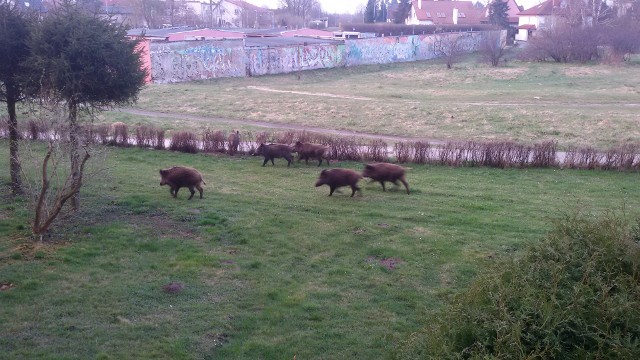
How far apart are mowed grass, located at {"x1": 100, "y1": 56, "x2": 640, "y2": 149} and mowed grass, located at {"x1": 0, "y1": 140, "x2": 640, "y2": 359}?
36.5 ft

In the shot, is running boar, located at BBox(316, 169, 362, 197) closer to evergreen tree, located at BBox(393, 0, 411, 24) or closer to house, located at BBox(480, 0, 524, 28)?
house, located at BBox(480, 0, 524, 28)

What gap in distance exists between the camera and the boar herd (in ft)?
49.2

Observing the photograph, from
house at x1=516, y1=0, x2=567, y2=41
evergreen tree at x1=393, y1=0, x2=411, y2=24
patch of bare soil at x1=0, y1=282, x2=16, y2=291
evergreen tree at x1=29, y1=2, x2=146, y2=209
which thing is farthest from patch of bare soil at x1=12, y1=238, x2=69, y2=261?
evergreen tree at x1=393, y1=0, x2=411, y2=24

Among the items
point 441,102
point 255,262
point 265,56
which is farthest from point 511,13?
point 255,262

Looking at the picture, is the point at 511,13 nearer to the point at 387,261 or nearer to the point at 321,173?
the point at 321,173

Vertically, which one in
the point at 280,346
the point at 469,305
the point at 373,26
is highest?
the point at 373,26

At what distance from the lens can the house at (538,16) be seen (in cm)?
8282

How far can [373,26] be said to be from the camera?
89.6 metres

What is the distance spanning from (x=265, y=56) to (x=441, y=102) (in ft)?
73.3

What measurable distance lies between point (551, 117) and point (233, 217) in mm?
21744

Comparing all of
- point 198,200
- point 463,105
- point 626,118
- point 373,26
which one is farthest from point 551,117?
point 373,26

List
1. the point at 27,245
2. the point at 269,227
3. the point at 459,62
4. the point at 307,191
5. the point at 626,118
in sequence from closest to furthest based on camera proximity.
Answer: the point at 27,245
the point at 269,227
the point at 307,191
the point at 626,118
the point at 459,62

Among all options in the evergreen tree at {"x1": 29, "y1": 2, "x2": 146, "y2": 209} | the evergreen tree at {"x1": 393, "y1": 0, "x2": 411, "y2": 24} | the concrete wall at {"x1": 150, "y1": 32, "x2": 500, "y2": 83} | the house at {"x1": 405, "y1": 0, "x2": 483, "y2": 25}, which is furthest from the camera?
the evergreen tree at {"x1": 393, "y1": 0, "x2": 411, "y2": 24}

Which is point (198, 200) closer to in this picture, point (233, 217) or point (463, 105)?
point (233, 217)
